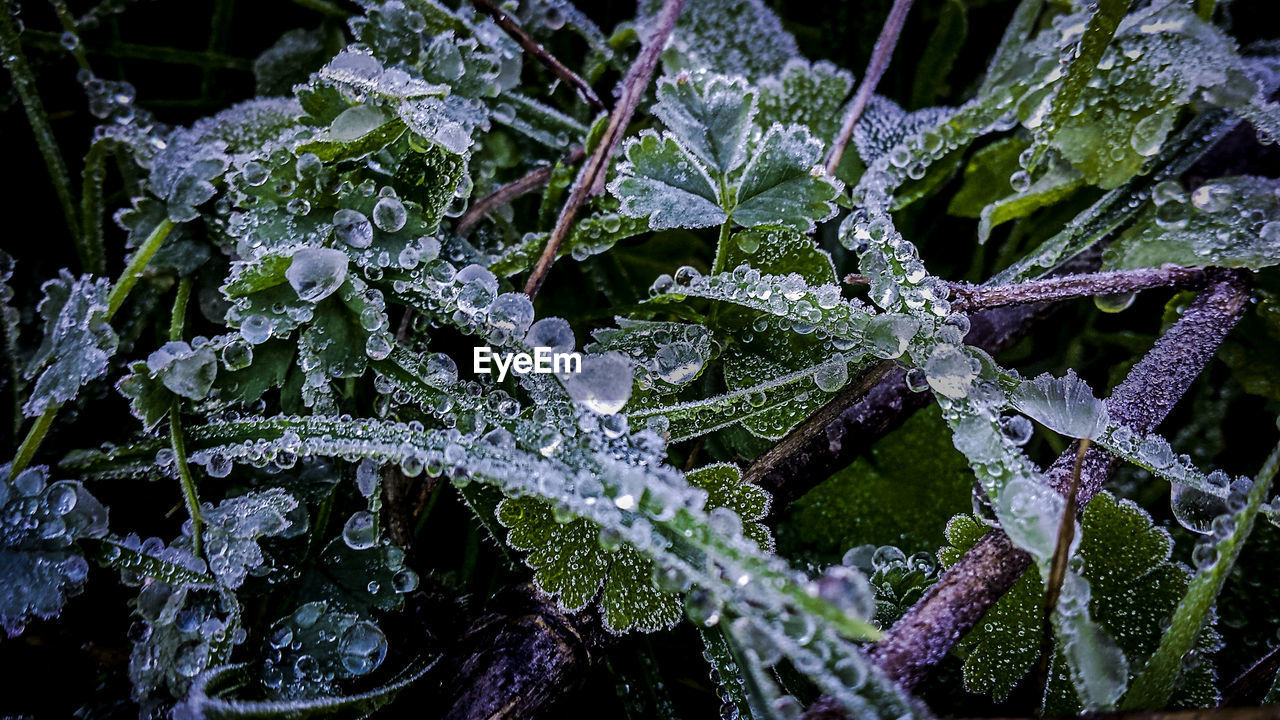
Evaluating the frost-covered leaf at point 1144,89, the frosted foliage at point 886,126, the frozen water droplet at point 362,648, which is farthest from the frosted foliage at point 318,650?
the frost-covered leaf at point 1144,89

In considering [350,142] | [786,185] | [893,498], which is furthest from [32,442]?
[893,498]

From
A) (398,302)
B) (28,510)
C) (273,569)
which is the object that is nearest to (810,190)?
(398,302)

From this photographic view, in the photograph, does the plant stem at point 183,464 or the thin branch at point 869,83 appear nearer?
the plant stem at point 183,464

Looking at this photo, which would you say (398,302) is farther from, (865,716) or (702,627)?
(865,716)

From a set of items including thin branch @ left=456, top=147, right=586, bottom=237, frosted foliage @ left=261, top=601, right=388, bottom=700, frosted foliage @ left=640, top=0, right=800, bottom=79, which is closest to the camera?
frosted foliage @ left=261, top=601, right=388, bottom=700

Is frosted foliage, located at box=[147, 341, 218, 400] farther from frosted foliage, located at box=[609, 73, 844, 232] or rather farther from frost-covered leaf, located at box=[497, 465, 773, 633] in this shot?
frosted foliage, located at box=[609, 73, 844, 232]

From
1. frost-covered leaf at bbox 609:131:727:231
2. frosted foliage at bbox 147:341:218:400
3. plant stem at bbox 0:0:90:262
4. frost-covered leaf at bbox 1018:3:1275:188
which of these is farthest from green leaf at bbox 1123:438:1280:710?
plant stem at bbox 0:0:90:262

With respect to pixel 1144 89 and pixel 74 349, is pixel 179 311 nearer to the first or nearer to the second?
pixel 74 349

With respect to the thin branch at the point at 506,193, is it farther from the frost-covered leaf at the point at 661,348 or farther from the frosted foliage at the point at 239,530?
the frosted foliage at the point at 239,530
